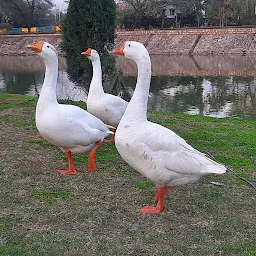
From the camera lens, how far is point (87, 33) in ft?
33.3

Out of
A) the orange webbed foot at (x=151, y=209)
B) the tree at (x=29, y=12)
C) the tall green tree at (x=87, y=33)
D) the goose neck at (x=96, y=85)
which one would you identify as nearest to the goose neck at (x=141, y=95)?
the orange webbed foot at (x=151, y=209)

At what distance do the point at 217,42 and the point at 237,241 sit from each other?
35.3m

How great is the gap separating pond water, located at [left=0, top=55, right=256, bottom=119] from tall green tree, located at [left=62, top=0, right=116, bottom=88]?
2.32ft

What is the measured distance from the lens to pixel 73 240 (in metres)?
3.58

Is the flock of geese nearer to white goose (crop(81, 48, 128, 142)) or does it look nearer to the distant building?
white goose (crop(81, 48, 128, 142))

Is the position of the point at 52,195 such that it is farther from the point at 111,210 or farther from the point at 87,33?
the point at 87,33

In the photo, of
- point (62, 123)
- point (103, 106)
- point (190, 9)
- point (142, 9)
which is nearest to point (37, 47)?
point (62, 123)

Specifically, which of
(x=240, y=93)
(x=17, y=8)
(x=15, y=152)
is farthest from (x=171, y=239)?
(x=17, y=8)

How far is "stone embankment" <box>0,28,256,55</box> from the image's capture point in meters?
35.8

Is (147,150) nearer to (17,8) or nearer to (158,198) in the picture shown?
(158,198)

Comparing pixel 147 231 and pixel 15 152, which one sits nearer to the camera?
pixel 147 231

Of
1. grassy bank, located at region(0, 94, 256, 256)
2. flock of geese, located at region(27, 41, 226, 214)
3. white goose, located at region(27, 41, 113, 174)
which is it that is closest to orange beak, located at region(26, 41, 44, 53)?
white goose, located at region(27, 41, 113, 174)

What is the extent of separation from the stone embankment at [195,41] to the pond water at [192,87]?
856 cm

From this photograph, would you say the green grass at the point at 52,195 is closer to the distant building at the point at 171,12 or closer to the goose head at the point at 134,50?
the goose head at the point at 134,50
